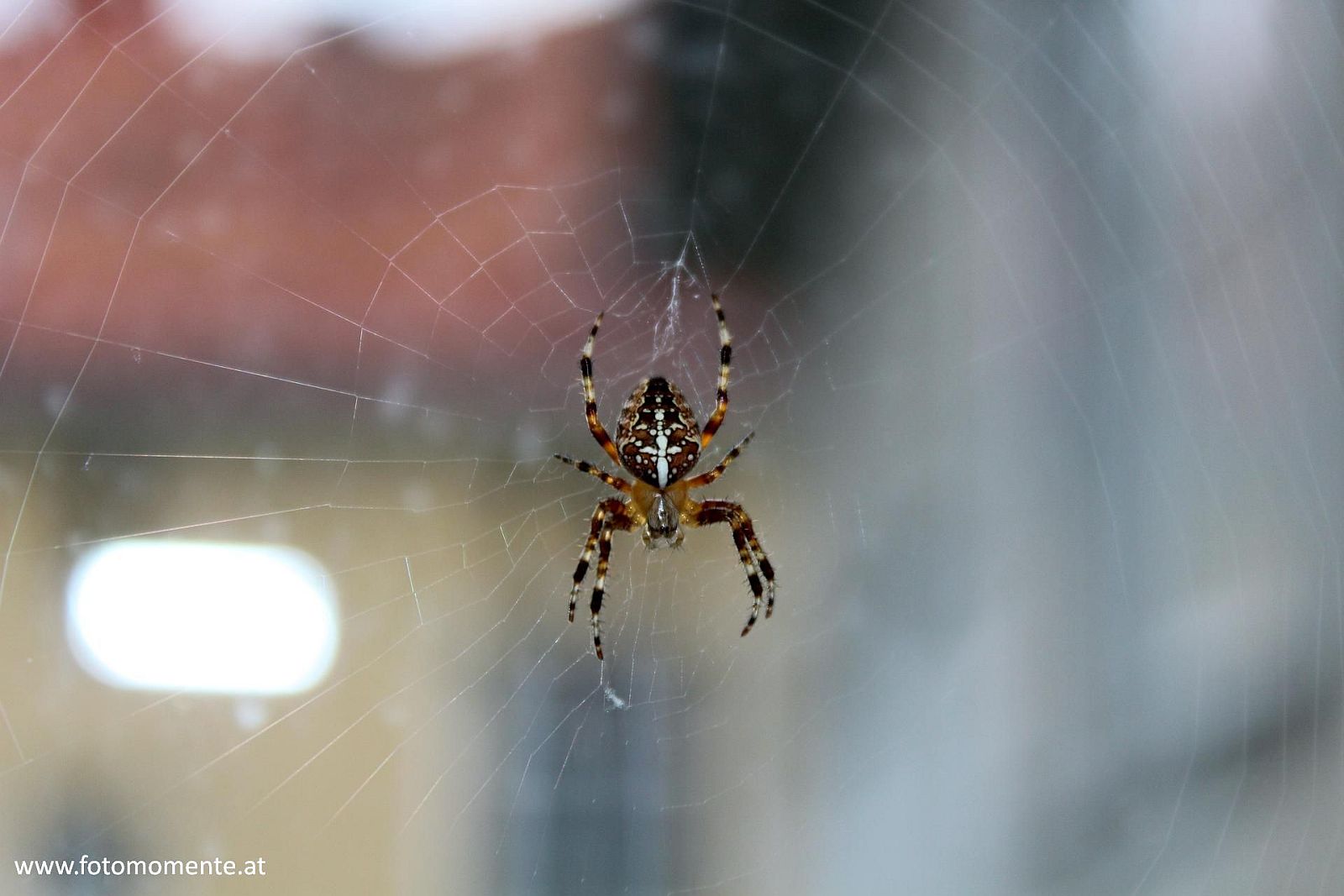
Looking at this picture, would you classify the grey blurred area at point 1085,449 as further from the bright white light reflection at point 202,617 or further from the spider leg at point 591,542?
the bright white light reflection at point 202,617

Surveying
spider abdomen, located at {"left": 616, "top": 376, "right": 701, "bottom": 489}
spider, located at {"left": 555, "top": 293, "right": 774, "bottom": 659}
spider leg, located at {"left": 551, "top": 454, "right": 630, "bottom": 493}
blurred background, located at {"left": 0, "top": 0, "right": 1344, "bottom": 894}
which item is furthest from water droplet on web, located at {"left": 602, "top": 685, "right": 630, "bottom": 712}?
spider abdomen, located at {"left": 616, "top": 376, "right": 701, "bottom": 489}

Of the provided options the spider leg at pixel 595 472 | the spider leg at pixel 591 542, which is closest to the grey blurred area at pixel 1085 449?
the spider leg at pixel 595 472

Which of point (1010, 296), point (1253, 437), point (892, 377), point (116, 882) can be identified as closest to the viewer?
point (116, 882)

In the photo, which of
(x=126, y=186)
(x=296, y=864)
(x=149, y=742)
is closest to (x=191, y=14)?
(x=126, y=186)

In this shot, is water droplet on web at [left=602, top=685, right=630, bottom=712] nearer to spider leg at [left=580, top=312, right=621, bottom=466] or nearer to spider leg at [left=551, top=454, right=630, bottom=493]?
spider leg at [left=551, top=454, right=630, bottom=493]

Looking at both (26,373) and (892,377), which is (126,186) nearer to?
(26,373)

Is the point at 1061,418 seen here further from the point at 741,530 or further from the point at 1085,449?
the point at 741,530
